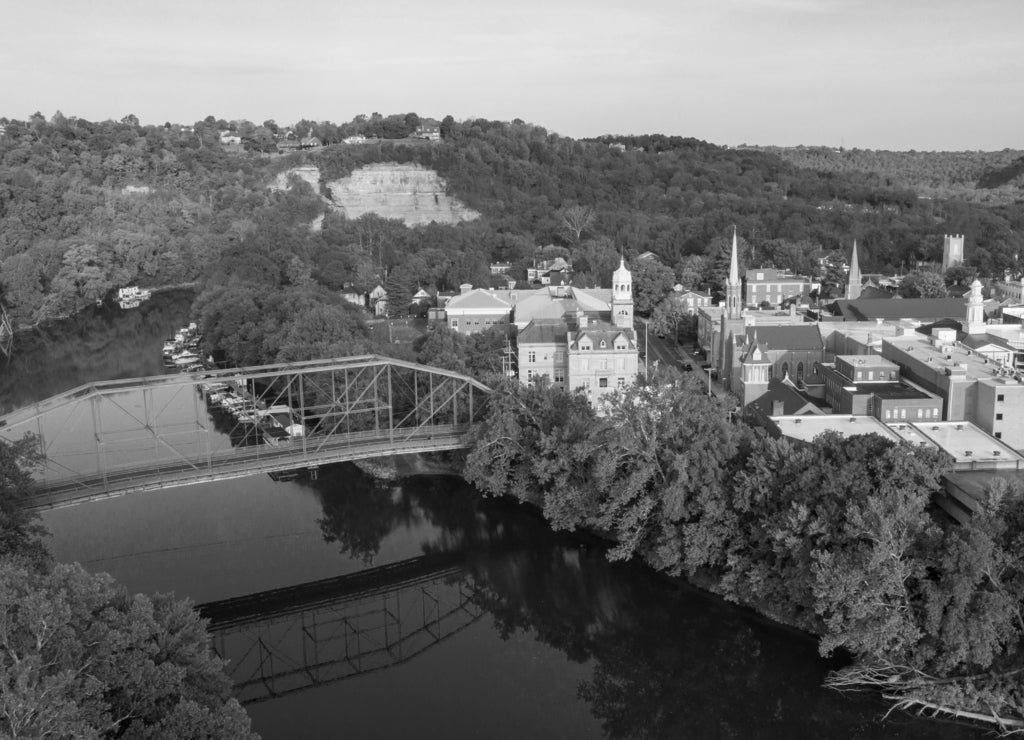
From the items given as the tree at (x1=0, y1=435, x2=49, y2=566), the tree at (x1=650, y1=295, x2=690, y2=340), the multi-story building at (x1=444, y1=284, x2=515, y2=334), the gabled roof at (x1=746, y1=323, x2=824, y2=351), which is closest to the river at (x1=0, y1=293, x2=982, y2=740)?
the tree at (x1=0, y1=435, x2=49, y2=566)

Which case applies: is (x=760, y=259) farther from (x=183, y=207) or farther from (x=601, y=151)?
(x=183, y=207)

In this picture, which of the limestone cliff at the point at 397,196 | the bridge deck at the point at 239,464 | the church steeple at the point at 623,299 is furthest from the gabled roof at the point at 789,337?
the limestone cliff at the point at 397,196

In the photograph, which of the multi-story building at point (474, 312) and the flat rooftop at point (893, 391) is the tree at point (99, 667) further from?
the multi-story building at point (474, 312)

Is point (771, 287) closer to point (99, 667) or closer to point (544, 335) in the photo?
point (544, 335)

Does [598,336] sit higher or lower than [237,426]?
higher

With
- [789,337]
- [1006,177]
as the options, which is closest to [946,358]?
[789,337]

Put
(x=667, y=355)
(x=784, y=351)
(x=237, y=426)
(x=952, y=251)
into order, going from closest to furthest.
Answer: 1. (x=237, y=426)
2. (x=784, y=351)
3. (x=667, y=355)
4. (x=952, y=251)
